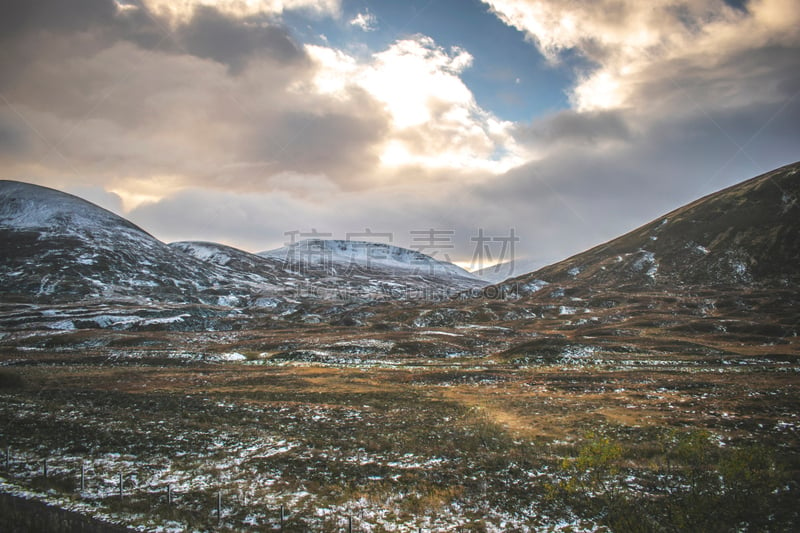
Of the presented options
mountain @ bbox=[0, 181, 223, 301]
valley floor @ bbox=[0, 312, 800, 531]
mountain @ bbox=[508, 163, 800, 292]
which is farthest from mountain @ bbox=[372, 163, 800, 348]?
mountain @ bbox=[0, 181, 223, 301]

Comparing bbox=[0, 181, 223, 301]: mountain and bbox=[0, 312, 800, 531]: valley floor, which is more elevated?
bbox=[0, 181, 223, 301]: mountain

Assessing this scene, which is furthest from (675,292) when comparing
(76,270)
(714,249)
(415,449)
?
(76,270)

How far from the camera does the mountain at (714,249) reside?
133250 mm

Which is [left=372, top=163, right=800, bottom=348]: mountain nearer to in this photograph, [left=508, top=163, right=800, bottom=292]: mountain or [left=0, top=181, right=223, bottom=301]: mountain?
[left=508, top=163, right=800, bottom=292]: mountain

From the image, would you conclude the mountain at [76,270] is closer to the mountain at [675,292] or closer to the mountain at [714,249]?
the mountain at [675,292]

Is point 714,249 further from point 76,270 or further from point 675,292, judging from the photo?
point 76,270

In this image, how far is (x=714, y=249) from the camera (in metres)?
151

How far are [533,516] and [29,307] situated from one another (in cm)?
15493

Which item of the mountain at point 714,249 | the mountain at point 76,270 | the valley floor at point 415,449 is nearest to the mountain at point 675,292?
the mountain at point 714,249

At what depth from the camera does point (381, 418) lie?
2814 centimetres

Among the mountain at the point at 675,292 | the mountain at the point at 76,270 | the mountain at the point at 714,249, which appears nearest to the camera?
the mountain at the point at 675,292

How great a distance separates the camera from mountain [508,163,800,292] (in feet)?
437

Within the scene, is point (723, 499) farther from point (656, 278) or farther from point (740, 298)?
point (656, 278)

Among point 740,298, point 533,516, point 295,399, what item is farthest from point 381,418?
point 740,298
